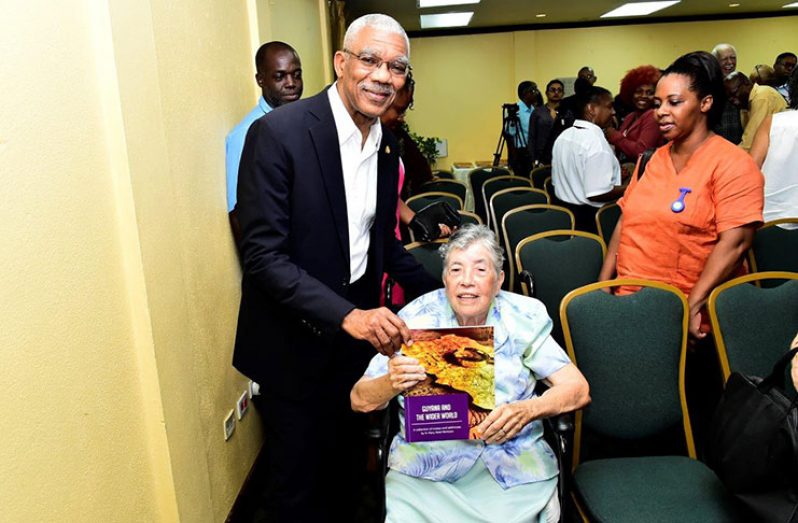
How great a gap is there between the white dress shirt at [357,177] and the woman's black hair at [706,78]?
1124 millimetres

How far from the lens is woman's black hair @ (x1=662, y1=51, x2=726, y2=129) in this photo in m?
2.10

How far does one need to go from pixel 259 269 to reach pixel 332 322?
233 mm

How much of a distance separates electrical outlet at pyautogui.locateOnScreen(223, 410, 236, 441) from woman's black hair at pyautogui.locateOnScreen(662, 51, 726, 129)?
1.99 meters

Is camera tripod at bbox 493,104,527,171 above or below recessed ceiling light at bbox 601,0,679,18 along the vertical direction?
below

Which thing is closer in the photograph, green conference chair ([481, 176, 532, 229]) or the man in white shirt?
the man in white shirt

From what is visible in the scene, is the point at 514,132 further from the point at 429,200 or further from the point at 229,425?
the point at 229,425

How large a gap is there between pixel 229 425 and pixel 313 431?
1.96 ft

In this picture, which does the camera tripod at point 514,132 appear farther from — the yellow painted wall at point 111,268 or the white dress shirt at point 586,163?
the yellow painted wall at point 111,268

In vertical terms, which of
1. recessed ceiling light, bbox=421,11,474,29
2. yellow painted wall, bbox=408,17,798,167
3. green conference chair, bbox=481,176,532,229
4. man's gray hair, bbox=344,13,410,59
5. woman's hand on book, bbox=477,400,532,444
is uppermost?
recessed ceiling light, bbox=421,11,474,29

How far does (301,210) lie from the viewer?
159 centimetres

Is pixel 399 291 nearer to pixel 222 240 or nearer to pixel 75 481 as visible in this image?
pixel 222 240

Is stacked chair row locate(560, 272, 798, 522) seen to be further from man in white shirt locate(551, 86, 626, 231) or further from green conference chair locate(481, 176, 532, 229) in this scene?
green conference chair locate(481, 176, 532, 229)

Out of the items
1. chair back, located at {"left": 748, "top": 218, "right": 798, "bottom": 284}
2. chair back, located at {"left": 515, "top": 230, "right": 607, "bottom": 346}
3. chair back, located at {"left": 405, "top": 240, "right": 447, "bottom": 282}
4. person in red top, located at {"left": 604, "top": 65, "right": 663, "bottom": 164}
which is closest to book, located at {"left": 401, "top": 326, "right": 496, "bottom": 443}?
chair back, located at {"left": 405, "top": 240, "right": 447, "bottom": 282}

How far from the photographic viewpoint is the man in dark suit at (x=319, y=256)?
1502 mm
